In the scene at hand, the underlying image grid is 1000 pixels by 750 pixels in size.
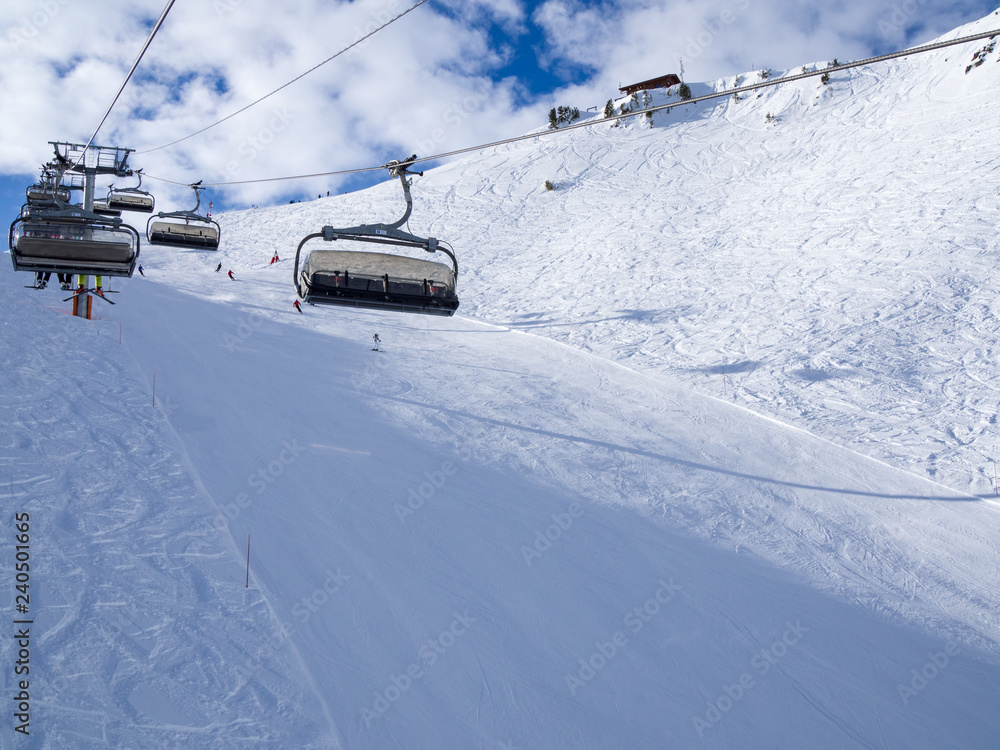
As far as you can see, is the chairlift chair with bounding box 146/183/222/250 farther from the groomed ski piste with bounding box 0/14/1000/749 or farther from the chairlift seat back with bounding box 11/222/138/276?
the chairlift seat back with bounding box 11/222/138/276

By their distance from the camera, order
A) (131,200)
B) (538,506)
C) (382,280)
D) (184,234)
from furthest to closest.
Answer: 1. (131,200)
2. (184,234)
3. (538,506)
4. (382,280)

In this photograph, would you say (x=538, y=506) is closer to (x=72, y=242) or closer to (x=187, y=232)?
(x=72, y=242)

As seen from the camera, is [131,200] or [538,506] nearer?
[538,506]

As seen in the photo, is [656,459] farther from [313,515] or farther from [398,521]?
[313,515]

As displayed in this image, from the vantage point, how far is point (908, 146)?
1183 inches

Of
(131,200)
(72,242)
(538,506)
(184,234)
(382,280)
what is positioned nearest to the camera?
(382,280)

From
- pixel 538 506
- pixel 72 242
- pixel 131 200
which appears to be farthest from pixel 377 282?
pixel 131 200

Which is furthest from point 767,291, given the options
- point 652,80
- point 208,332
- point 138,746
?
point 652,80

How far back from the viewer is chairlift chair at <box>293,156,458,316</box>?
5.80 m

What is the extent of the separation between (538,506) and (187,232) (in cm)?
889

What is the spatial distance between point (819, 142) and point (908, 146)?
20.3 feet

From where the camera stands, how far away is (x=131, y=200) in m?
16.4

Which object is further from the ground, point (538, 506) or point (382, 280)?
point (382, 280)

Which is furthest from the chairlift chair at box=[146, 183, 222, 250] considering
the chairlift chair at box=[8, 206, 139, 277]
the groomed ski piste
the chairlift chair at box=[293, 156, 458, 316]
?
A: the chairlift chair at box=[293, 156, 458, 316]
